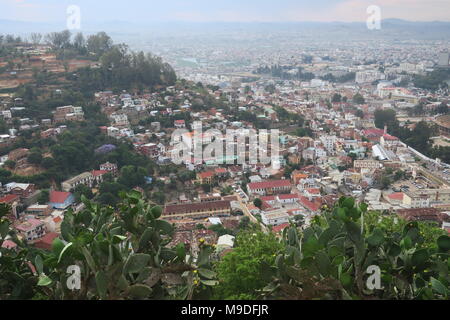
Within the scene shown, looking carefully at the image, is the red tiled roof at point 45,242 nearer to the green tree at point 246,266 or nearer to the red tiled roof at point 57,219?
the red tiled roof at point 57,219

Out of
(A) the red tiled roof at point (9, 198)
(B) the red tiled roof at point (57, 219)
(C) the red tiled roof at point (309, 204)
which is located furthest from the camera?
(C) the red tiled roof at point (309, 204)

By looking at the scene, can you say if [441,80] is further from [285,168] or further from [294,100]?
[285,168]

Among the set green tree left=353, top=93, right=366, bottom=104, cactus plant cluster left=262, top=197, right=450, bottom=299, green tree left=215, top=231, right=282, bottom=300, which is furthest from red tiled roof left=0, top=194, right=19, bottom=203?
green tree left=353, top=93, right=366, bottom=104

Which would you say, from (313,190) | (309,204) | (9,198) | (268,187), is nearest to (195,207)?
(268,187)

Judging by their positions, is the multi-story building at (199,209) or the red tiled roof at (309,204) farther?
the red tiled roof at (309,204)

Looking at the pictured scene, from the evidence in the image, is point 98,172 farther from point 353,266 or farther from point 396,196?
point 353,266

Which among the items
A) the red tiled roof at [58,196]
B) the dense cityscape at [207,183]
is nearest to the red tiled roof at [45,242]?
the dense cityscape at [207,183]

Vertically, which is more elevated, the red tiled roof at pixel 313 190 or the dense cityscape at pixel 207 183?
the dense cityscape at pixel 207 183

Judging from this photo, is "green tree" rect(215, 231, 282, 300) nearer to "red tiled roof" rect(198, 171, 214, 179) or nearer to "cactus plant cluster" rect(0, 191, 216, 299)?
"cactus plant cluster" rect(0, 191, 216, 299)

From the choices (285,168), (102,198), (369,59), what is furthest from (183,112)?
(369,59)
